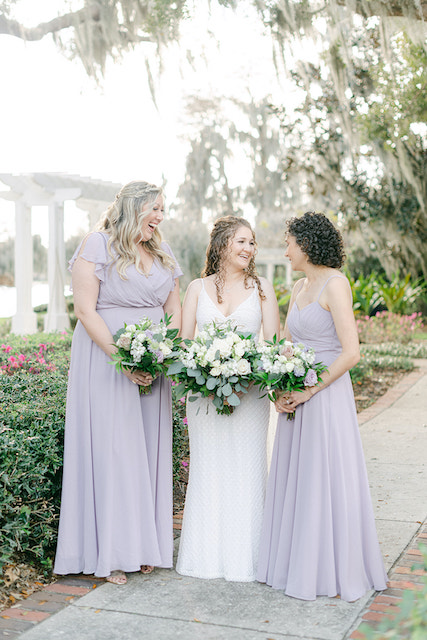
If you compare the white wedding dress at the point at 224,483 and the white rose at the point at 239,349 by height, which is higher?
the white rose at the point at 239,349

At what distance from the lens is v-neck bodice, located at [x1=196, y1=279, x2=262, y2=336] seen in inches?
151

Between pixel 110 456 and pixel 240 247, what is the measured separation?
1.23 meters

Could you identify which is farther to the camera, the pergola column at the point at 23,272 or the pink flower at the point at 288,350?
the pergola column at the point at 23,272

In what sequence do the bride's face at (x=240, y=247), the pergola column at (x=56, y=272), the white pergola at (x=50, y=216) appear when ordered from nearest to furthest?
the bride's face at (x=240, y=247)
the white pergola at (x=50, y=216)
the pergola column at (x=56, y=272)

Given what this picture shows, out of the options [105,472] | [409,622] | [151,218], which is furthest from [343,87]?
[409,622]

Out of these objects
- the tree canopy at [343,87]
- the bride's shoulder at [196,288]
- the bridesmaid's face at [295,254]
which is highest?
the tree canopy at [343,87]

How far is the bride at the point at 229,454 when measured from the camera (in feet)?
12.3

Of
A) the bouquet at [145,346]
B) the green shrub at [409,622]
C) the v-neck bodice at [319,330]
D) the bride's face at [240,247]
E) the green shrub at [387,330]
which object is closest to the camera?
the green shrub at [409,622]

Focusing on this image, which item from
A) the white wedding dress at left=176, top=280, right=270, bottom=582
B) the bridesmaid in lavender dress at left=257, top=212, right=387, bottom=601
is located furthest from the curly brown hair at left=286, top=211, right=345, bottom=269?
the white wedding dress at left=176, top=280, right=270, bottom=582

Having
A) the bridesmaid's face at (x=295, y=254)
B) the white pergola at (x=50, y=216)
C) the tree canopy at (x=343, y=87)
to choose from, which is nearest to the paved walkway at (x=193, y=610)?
the bridesmaid's face at (x=295, y=254)

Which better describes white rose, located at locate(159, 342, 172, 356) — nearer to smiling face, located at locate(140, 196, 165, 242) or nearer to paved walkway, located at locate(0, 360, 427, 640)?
smiling face, located at locate(140, 196, 165, 242)

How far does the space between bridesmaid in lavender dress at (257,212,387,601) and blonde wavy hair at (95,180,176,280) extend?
0.74 meters

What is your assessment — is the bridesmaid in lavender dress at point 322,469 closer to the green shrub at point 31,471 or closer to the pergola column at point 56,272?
the green shrub at point 31,471

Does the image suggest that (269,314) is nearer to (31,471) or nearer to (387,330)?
Answer: (31,471)
